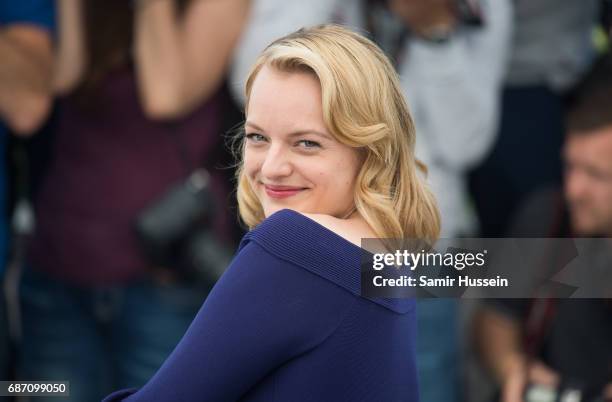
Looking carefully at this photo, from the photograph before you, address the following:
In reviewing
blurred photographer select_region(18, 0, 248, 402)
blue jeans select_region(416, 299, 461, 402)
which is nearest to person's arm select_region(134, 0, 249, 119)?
blurred photographer select_region(18, 0, 248, 402)

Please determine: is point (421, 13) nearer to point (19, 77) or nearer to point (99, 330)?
point (19, 77)

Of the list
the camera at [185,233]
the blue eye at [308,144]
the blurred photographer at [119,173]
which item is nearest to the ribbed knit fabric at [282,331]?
the blue eye at [308,144]

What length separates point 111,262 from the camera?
3.20 meters

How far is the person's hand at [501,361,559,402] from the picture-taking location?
303 cm

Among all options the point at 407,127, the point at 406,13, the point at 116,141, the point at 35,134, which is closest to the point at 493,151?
the point at 406,13

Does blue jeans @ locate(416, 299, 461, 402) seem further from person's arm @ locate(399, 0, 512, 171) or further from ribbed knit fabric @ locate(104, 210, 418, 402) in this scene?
ribbed knit fabric @ locate(104, 210, 418, 402)

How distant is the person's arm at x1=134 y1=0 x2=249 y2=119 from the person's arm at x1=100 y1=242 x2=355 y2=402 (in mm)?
1756

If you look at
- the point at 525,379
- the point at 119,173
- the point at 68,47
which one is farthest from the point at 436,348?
the point at 68,47

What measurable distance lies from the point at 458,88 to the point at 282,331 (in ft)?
6.27

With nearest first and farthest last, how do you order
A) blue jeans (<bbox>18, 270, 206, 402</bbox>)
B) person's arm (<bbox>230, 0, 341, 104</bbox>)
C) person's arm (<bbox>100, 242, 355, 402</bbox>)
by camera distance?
person's arm (<bbox>100, 242, 355, 402</bbox>), person's arm (<bbox>230, 0, 341, 104</bbox>), blue jeans (<bbox>18, 270, 206, 402</bbox>)

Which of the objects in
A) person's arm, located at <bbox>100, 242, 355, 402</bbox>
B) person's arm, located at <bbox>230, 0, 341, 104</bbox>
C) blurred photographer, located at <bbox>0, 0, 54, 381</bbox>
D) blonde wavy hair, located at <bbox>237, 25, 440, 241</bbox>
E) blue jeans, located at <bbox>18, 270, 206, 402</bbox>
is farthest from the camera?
blue jeans, located at <bbox>18, 270, 206, 402</bbox>

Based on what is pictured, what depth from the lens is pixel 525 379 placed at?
120 inches

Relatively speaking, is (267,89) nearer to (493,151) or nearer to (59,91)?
(59,91)

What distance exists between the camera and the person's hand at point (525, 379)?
303 centimetres
